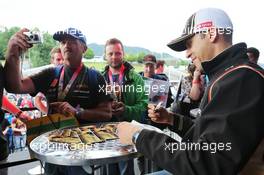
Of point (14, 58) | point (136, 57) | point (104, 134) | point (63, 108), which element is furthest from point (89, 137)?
point (136, 57)

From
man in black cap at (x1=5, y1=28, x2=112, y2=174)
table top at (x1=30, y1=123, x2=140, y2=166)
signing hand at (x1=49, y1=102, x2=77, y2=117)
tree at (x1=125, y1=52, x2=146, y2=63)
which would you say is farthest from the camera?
tree at (x1=125, y1=52, x2=146, y2=63)

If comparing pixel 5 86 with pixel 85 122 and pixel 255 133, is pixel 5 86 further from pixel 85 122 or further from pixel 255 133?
pixel 255 133

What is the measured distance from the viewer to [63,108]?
2.04 m

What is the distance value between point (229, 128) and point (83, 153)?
0.83m

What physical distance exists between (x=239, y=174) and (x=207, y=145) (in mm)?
174

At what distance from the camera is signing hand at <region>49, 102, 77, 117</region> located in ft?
6.64

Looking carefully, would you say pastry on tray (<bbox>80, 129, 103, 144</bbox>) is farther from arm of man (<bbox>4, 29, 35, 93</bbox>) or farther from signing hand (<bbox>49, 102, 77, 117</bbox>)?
arm of man (<bbox>4, 29, 35, 93</bbox>)

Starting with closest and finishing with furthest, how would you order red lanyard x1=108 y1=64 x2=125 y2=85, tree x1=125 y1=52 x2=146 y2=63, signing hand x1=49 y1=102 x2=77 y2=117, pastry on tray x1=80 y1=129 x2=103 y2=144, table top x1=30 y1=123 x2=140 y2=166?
1. table top x1=30 y1=123 x2=140 y2=166
2. pastry on tray x1=80 y1=129 x2=103 y2=144
3. signing hand x1=49 y1=102 x2=77 y2=117
4. red lanyard x1=108 y1=64 x2=125 y2=85
5. tree x1=125 y1=52 x2=146 y2=63

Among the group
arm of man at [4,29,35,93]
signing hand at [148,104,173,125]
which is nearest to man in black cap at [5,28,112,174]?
arm of man at [4,29,35,93]

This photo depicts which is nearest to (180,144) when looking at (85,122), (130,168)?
(85,122)

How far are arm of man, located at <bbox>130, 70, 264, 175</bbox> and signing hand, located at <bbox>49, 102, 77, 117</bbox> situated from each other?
1172 mm

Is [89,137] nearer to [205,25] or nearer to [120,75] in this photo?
[205,25]

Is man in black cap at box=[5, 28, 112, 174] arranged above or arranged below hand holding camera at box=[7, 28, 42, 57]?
below

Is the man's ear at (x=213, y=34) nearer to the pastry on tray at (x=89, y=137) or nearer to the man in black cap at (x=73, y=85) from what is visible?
the pastry on tray at (x=89, y=137)
